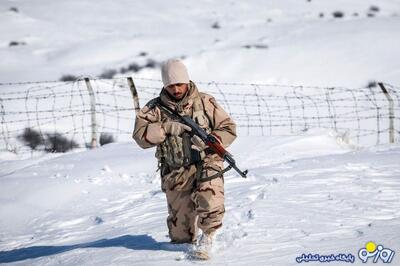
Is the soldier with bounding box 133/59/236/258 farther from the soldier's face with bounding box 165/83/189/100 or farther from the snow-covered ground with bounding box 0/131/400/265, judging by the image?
the snow-covered ground with bounding box 0/131/400/265

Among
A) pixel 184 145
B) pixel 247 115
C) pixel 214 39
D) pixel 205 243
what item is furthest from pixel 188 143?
pixel 214 39

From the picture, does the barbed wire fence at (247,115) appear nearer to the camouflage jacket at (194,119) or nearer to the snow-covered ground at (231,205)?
the snow-covered ground at (231,205)

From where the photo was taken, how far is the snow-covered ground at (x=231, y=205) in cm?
391

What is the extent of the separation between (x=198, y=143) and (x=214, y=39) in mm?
20706

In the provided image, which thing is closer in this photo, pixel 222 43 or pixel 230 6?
pixel 222 43

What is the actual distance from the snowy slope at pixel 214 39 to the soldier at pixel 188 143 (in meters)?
12.7

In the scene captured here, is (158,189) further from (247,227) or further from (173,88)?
(173,88)

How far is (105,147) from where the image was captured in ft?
29.5

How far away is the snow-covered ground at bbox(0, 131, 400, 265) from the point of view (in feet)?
12.8

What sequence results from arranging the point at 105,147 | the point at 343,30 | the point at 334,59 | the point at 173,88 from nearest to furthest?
the point at 173,88 → the point at 105,147 → the point at 334,59 → the point at 343,30

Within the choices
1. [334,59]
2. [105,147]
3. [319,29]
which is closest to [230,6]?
[319,29]

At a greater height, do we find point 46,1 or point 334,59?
point 46,1

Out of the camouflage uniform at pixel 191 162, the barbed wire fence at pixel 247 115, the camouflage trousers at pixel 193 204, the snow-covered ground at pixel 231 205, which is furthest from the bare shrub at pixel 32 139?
the camouflage uniform at pixel 191 162

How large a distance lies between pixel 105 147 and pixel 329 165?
12.2 ft
